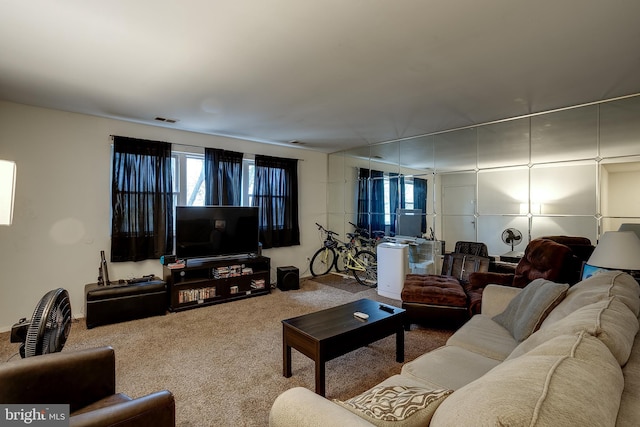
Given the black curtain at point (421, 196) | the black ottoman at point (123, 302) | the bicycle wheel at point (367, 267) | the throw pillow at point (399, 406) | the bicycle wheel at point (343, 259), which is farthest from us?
the bicycle wheel at point (343, 259)

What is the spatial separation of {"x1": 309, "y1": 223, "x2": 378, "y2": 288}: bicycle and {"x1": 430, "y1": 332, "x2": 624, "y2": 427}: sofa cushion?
177 inches

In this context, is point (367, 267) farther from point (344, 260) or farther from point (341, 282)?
point (344, 260)

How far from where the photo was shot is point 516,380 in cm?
75

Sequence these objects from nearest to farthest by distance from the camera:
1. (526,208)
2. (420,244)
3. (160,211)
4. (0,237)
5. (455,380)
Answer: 1. (455,380)
2. (0,237)
3. (526,208)
4. (160,211)
5. (420,244)

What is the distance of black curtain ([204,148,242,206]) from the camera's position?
4.71 meters

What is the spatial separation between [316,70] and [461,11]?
1183mm

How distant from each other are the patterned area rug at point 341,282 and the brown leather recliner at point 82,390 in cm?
383

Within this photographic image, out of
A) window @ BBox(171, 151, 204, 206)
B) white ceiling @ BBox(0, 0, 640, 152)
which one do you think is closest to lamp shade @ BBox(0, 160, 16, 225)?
white ceiling @ BBox(0, 0, 640, 152)

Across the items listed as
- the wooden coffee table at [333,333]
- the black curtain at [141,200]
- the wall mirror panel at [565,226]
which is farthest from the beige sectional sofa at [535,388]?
the black curtain at [141,200]

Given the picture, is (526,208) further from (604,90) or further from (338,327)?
(338,327)

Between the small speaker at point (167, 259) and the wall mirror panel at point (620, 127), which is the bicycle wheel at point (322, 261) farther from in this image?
the wall mirror panel at point (620, 127)

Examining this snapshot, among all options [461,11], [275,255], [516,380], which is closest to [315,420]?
[516,380]

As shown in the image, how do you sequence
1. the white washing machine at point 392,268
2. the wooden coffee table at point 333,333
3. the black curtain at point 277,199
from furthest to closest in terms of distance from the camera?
the black curtain at point 277,199 < the white washing machine at point 392,268 < the wooden coffee table at point 333,333

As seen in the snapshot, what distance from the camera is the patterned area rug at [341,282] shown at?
5160 millimetres
